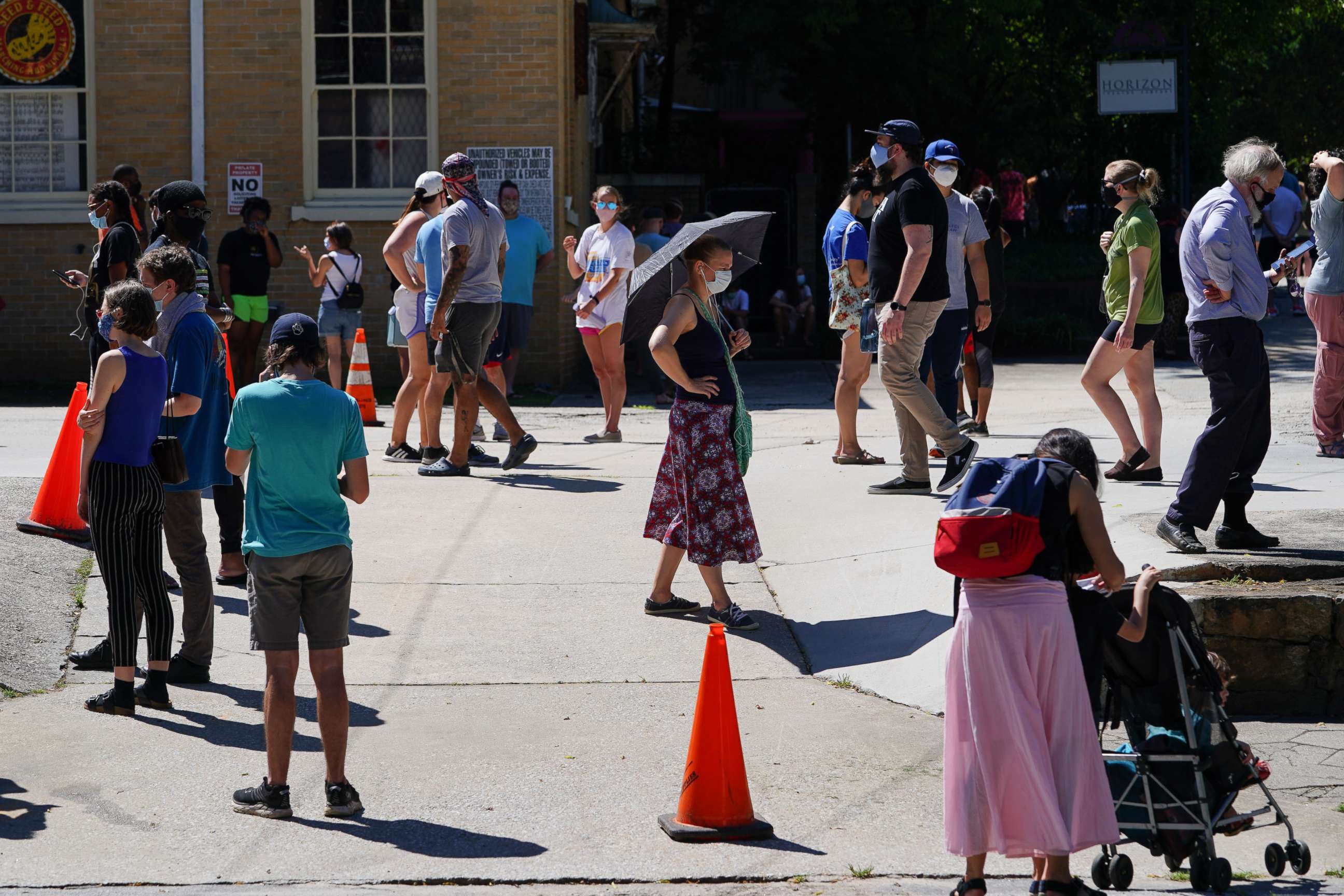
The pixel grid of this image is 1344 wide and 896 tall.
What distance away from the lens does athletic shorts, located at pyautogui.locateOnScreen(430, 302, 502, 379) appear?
400 inches

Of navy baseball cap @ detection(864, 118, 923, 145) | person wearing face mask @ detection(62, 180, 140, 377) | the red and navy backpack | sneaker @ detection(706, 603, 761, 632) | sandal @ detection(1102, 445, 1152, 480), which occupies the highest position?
navy baseball cap @ detection(864, 118, 923, 145)

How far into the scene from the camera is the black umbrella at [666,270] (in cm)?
728

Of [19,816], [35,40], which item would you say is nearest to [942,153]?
[19,816]

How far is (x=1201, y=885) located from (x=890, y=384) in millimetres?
4780

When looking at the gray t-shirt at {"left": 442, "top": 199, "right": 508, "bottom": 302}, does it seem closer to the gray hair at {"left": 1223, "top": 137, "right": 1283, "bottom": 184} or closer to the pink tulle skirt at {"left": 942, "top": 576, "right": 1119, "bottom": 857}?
the gray hair at {"left": 1223, "top": 137, "right": 1283, "bottom": 184}

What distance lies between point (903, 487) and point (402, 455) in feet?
12.4

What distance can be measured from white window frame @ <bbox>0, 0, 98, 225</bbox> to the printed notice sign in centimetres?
151

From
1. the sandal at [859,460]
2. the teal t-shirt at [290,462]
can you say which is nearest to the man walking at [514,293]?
the sandal at [859,460]

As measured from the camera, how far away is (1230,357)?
7.16 meters

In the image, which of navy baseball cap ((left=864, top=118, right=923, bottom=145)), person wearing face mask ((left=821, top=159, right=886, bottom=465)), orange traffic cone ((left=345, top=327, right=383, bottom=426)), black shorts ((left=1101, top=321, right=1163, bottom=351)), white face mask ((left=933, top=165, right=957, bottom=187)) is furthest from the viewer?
orange traffic cone ((left=345, top=327, right=383, bottom=426))

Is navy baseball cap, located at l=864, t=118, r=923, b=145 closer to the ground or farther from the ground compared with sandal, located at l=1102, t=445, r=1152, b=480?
farther from the ground

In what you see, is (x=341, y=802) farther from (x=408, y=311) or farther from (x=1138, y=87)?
(x=1138, y=87)

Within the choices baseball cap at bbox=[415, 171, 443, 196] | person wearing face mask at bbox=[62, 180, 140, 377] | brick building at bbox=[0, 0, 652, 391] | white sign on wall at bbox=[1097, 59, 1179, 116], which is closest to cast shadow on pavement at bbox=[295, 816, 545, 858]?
person wearing face mask at bbox=[62, 180, 140, 377]

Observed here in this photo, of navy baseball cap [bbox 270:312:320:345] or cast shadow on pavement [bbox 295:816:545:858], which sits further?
navy baseball cap [bbox 270:312:320:345]
